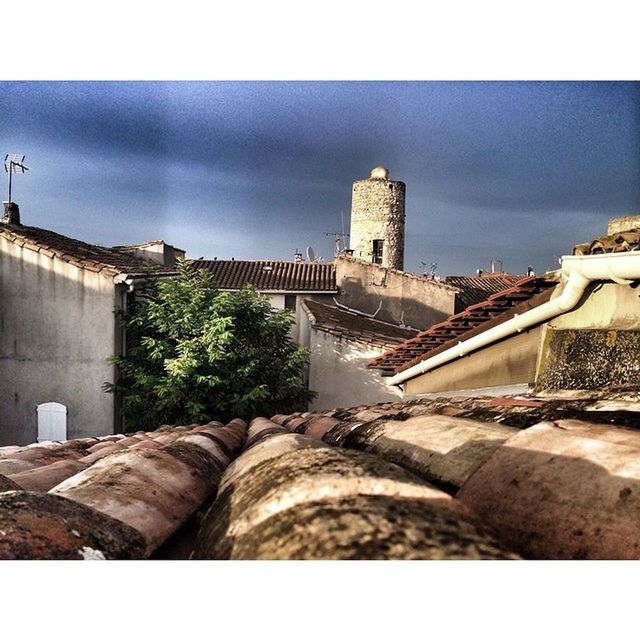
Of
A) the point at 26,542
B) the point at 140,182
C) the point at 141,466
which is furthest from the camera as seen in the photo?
the point at 140,182

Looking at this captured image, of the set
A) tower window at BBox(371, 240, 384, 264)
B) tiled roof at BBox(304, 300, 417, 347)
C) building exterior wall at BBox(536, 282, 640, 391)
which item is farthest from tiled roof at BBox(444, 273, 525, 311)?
building exterior wall at BBox(536, 282, 640, 391)

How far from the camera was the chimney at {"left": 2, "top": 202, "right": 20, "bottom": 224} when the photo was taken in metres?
3.49

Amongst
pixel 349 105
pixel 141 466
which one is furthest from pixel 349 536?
pixel 349 105

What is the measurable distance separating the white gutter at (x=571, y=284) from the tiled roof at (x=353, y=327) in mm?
2985

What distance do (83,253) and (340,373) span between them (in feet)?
9.52

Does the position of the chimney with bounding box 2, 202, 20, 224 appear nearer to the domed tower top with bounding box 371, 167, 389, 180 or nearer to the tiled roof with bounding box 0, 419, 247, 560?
the domed tower top with bounding box 371, 167, 389, 180

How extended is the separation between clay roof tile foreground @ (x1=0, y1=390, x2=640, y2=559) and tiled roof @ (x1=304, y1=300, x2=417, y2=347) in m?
4.82

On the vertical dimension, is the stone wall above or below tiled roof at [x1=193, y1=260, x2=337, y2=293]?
above

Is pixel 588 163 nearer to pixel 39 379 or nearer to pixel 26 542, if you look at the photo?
pixel 26 542

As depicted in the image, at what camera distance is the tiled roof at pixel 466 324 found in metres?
2.46

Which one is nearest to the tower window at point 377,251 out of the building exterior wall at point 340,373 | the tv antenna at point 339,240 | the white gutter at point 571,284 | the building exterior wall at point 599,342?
the tv antenna at point 339,240

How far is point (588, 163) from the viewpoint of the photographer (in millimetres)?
3193

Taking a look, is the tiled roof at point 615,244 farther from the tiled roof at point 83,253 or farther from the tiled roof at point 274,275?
the tiled roof at point 83,253
